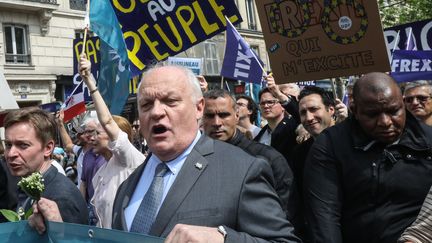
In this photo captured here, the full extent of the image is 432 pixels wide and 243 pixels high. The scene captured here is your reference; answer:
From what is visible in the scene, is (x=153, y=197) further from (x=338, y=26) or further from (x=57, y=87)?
(x=57, y=87)

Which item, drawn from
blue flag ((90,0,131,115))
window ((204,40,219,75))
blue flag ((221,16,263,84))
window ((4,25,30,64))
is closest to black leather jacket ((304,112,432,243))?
blue flag ((90,0,131,115))

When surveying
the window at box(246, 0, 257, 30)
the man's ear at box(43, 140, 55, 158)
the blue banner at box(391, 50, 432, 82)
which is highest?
the window at box(246, 0, 257, 30)

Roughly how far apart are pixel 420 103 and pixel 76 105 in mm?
5792

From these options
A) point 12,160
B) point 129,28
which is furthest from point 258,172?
point 129,28

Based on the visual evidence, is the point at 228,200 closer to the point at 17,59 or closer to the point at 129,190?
the point at 129,190

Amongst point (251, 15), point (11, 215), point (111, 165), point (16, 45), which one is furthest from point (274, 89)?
point (251, 15)

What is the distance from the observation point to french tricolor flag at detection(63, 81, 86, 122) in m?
8.47

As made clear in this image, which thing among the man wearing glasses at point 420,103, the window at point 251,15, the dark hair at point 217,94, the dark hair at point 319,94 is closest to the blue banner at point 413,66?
the man wearing glasses at point 420,103

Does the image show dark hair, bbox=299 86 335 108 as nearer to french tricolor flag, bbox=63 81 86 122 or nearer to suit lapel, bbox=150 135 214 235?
suit lapel, bbox=150 135 214 235

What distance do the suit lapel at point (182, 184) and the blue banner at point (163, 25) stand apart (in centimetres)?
357

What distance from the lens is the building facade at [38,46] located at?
65.3ft

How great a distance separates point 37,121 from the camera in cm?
287

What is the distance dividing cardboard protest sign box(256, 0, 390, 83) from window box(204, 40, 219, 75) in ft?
73.5

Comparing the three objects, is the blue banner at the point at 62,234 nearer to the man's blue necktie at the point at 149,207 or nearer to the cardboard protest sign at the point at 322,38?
the man's blue necktie at the point at 149,207
